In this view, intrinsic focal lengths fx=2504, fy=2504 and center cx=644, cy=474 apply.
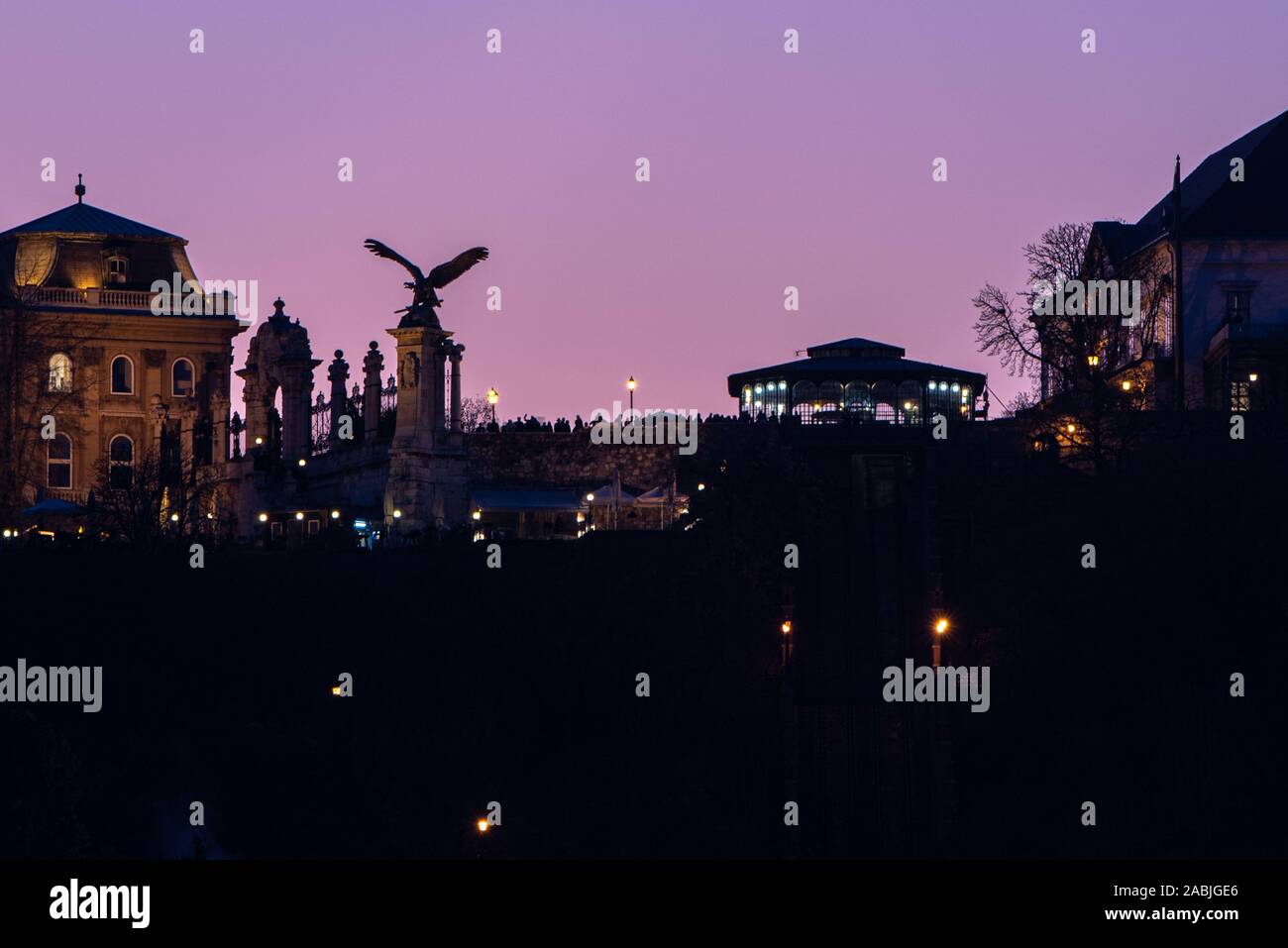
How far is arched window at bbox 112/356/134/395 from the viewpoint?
89438mm

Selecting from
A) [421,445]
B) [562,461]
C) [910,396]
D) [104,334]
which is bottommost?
[562,461]

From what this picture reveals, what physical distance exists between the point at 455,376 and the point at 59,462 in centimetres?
3034

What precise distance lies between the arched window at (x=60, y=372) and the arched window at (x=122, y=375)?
2081 millimetres

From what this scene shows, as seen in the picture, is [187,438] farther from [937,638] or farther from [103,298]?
[937,638]

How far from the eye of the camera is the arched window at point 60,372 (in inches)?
3420

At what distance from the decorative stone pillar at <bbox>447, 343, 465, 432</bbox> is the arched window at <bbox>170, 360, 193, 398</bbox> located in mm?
30321

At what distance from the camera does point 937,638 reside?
188 feet

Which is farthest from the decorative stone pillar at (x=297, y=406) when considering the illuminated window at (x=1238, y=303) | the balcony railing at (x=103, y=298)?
the illuminated window at (x=1238, y=303)

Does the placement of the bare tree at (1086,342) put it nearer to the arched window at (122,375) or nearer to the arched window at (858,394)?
the arched window at (858,394)

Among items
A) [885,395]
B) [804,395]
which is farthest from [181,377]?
[885,395]
